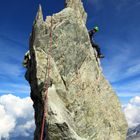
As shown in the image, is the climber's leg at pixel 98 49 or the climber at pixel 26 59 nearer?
the climber at pixel 26 59

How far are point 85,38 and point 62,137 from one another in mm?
11210

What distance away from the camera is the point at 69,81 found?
27625 mm

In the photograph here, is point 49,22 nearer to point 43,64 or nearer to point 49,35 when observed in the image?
point 49,35

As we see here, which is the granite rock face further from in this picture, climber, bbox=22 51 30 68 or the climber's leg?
the climber's leg

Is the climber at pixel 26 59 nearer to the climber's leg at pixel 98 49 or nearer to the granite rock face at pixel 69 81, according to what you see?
the granite rock face at pixel 69 81

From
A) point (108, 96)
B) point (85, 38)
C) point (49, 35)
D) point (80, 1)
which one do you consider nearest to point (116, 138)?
point (108, 96)

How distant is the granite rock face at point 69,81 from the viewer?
25141mm

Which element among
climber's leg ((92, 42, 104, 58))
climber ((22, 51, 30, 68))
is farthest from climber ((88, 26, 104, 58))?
climber ((22, 51, 30, 68))

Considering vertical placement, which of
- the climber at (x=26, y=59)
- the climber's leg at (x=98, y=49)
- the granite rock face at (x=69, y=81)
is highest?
the climber's leg at (x=98, y=49)

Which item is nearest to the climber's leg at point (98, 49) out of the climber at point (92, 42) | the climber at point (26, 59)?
the climber at point (92, 42)

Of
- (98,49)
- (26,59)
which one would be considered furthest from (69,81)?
(98,49)

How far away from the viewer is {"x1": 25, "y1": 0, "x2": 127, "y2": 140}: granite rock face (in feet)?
82.5

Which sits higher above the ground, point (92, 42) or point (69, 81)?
point (92, 42)

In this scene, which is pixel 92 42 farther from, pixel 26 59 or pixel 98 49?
pixel 26 59
